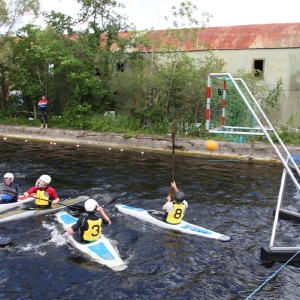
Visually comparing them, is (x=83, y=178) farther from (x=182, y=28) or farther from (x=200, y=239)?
(x=182, y=28)

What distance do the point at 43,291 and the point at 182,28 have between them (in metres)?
18.7

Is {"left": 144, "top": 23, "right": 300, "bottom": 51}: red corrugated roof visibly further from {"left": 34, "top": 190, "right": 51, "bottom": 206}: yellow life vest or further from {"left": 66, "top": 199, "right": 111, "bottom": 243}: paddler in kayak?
{"left": 66, "top": 199, "right": 111, "bottom": 243}: paddler in kayak

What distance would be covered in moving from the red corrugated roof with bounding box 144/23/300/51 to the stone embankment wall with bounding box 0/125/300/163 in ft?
23.0

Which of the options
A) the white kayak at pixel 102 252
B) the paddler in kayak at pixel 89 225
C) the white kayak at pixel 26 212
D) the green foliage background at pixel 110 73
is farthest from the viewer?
the green foliage background at pixel 110 73

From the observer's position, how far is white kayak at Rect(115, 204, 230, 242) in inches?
353

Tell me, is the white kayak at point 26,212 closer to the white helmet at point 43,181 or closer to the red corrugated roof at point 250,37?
the white helmet at point 43,181

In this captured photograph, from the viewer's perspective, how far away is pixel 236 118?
1154cm

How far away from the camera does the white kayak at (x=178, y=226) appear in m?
8.96

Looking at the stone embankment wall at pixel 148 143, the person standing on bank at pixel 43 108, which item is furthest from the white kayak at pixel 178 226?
the person standing on bank at pixel 43 108

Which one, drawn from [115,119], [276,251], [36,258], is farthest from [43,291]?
[115,119]

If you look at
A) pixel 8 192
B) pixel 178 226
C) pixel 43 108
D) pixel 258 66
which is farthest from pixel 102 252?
pixel 258 66

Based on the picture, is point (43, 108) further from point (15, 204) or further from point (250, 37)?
point (250, 37)

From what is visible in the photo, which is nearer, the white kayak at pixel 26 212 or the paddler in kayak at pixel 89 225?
the paddler in kayak at pixel 89 225

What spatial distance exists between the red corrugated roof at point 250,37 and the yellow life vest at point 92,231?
17601 millimetres
